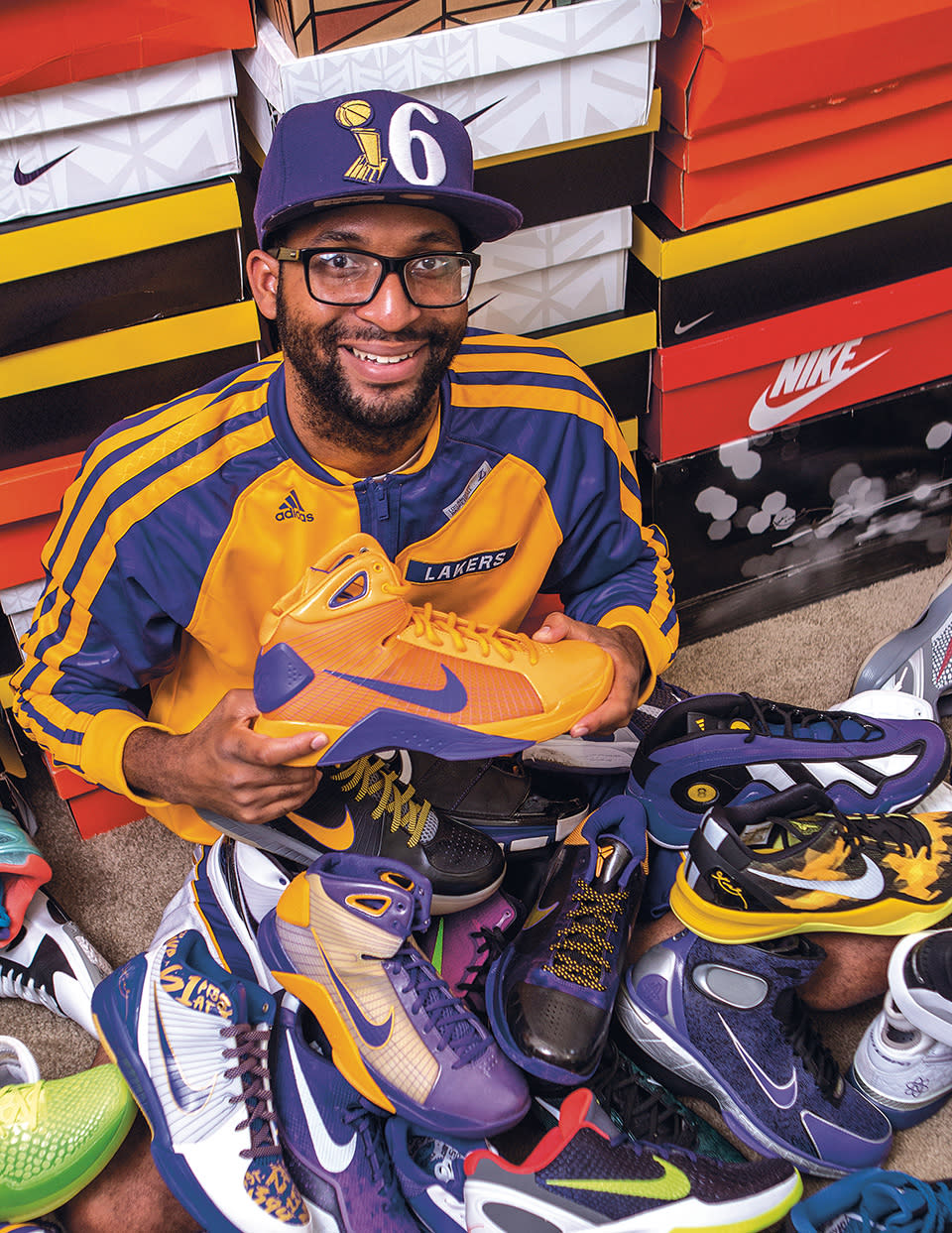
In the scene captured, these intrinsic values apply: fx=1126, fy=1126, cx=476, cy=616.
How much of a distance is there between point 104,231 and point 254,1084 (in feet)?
2.60

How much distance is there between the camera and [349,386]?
3.10 ft

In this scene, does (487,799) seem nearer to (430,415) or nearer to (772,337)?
(430,415)

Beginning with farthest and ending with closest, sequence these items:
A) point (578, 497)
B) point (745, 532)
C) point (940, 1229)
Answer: point (745, 532), point (578, 497), point (940, 1229)

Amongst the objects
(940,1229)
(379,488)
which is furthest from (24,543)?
(940,1229)

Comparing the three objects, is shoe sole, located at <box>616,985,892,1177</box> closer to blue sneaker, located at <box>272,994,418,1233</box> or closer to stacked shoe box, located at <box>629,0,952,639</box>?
blue sneaker, located at <box>272,994,418,1233</box>

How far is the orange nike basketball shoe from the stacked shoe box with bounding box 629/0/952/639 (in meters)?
0.59

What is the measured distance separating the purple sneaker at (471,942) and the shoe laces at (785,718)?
1.05 ft

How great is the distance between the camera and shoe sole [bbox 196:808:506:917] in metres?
1.08

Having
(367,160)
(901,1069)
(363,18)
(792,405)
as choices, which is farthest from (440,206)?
(901,1069)

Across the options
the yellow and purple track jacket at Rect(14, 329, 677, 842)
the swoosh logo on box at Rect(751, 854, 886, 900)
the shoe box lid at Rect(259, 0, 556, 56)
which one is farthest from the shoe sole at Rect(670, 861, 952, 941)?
the shoe box lid at Rect(259, 0, 556, 56)

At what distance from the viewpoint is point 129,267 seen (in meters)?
1.11

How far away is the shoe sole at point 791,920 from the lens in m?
0.99

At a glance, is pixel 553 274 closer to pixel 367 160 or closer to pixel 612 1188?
pixel 367 160

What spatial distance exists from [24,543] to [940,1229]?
3.55 ft
